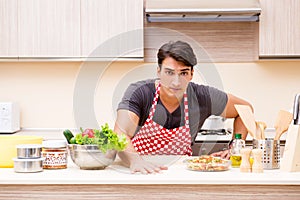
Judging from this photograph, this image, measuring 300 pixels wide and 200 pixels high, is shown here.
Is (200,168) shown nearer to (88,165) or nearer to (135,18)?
(88,165)

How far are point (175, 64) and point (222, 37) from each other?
1.69m

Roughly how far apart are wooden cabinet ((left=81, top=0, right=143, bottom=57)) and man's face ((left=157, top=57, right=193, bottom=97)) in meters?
1.24

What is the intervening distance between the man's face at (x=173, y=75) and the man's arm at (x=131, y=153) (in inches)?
10.1

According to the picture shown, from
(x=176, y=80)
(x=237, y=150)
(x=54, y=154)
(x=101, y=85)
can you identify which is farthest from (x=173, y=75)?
(x=101, y=85)

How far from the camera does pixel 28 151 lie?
6.79 feet

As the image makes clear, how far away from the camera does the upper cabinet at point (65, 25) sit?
386 cm

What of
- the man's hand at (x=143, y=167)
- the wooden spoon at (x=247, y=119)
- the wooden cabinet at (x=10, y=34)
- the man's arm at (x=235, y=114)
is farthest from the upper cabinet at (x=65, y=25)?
the man's hand at (x=143, y=167)

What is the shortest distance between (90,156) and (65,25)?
77.6 inches

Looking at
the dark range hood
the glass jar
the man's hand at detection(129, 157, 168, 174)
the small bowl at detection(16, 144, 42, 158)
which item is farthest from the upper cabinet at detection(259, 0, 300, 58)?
the small bowl at detection(16, 144, 42, 158)

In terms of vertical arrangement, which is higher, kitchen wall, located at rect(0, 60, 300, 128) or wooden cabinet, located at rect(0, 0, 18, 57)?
wooden cabinet, located at rect(0, 0, 18, 57)

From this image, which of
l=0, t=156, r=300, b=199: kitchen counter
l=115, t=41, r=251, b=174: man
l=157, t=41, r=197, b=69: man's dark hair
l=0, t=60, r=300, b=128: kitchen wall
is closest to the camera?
l=0, t=156, r=300, b=199: kitchen counter

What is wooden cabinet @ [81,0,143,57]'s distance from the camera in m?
3.86

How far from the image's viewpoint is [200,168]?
2115mm

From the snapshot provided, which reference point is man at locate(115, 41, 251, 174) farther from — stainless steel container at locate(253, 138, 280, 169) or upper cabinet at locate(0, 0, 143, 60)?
upper cabinet at locate(0, 0, 143, 60)
